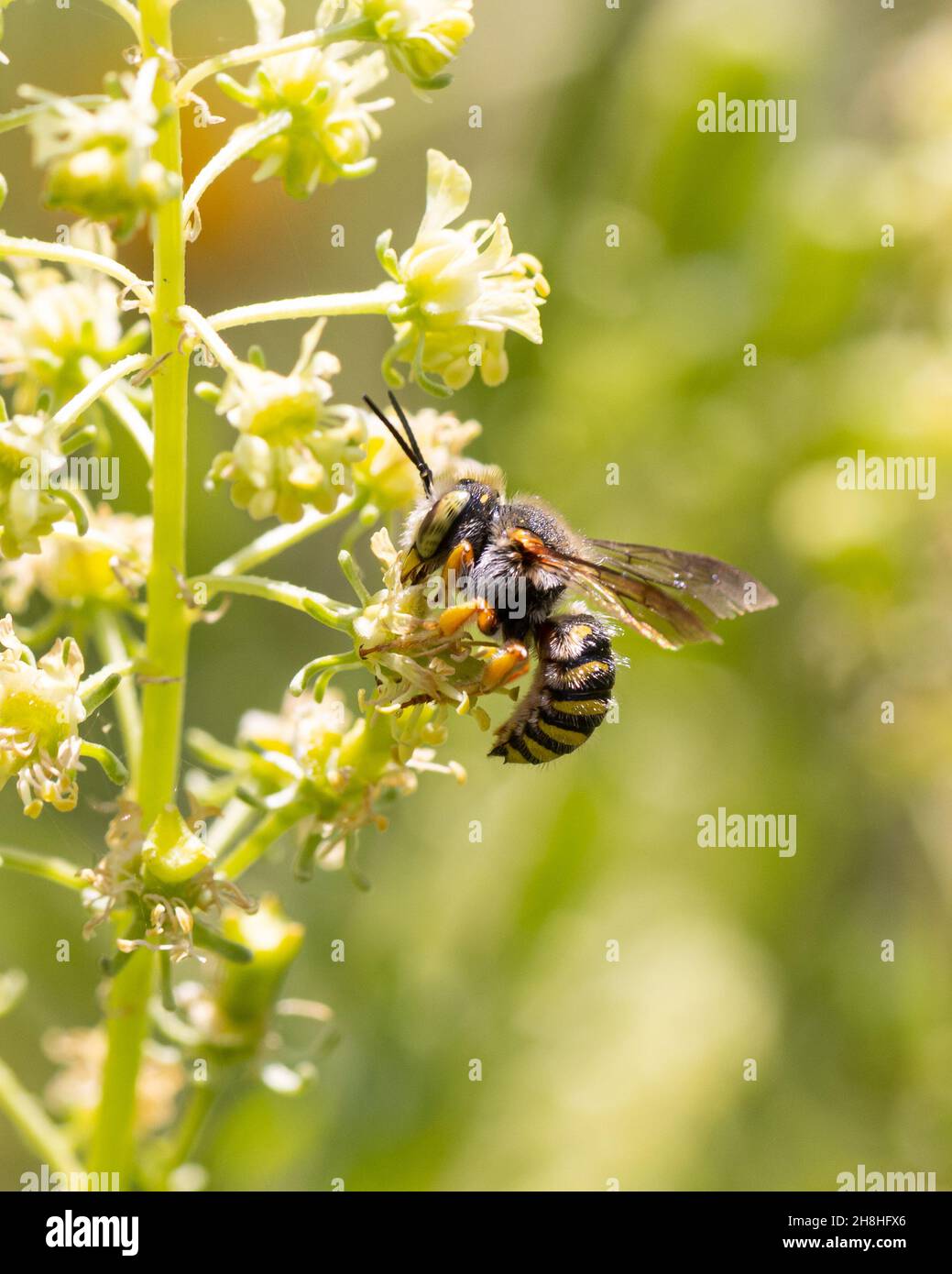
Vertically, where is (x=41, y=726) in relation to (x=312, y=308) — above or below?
below

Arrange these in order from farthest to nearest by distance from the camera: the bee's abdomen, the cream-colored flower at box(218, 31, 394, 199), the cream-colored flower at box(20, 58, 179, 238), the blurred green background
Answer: the blurred green background
the bee's abdomen
the cream-colored flower at box(218, 31, 394, 199)
the cream-colored flower at box(20, 58, 179, 238)

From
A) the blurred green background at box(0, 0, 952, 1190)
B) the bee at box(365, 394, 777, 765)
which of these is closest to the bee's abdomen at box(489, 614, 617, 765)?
the bee at box(365, 394, 777, 765)

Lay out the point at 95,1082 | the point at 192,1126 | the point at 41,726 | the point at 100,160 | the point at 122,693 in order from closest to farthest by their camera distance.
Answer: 1. the point at 100,160
2. the point at 41,726
3. the point at 122,693
4. the point at 192,1126
5. the point at 95,1082

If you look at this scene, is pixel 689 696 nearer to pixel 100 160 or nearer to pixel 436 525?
pixel 436 525

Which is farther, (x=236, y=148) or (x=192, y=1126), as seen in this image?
(x=192, y=1126)

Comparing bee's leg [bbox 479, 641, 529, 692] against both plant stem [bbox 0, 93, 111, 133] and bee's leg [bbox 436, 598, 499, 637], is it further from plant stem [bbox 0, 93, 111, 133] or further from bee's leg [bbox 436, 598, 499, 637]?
plant stem [bbox 0, 93, 111, 133]

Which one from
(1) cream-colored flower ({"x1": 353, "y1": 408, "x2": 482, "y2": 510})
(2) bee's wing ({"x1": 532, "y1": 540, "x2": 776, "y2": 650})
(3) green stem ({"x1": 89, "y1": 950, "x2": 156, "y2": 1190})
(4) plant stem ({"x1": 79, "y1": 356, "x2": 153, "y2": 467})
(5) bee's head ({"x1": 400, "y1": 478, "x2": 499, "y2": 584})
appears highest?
(4) plant stem ({"x1": 79, "y1": 356, "x2": 153, "y2": 467})

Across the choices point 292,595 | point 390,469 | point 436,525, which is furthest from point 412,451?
point 292,595
